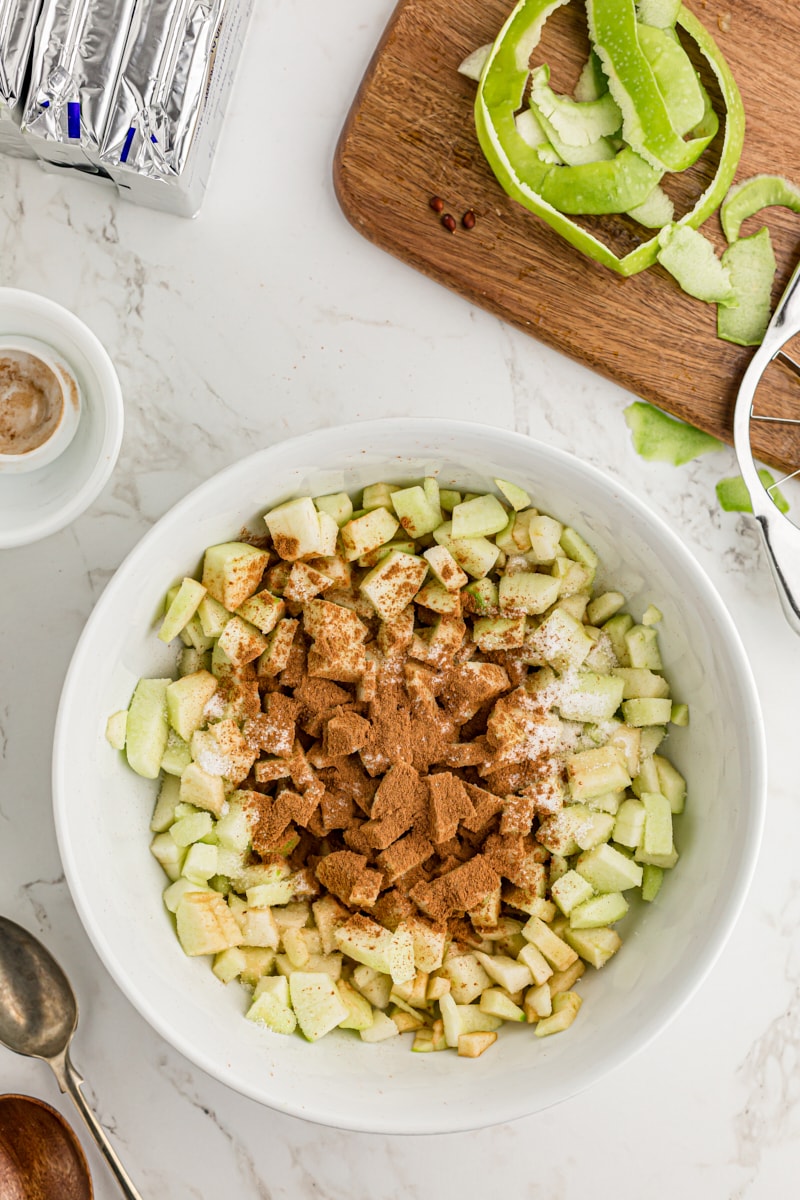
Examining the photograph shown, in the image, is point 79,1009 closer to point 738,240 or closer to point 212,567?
point 212,567

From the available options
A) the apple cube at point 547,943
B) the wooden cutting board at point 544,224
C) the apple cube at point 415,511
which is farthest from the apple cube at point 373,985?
the wooden cutting board at point 544,224

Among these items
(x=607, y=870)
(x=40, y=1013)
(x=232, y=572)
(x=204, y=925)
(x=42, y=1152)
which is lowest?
(x=42, y=1152)

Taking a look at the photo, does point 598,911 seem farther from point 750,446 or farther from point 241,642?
point 750,446

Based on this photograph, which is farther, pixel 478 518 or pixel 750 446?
pixel 750 446

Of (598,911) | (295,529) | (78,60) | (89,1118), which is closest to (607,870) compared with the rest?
(598,911)

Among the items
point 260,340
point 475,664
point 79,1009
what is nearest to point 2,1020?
point 79,1009

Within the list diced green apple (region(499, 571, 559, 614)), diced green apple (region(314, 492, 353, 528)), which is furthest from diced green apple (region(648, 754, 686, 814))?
diced green apple (region(314, 492, 353, 528))
